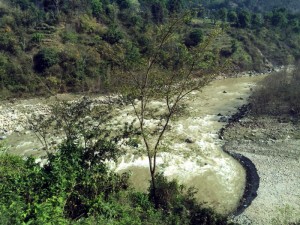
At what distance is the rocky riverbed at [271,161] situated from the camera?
51.4 feet

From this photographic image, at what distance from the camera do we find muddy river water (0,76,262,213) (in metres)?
18.3

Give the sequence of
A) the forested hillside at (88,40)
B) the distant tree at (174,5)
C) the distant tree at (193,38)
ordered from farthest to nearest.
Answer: the distant tree at (174,5), the distant tree at (193,38), the forested hillside at (88,40)

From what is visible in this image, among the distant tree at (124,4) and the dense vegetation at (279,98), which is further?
the distant tree at (124,4)

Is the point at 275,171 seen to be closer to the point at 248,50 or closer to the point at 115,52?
the point at 115,52

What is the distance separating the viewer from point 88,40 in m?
43.5

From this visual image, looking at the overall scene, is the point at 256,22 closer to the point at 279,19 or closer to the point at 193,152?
the point at 279,19

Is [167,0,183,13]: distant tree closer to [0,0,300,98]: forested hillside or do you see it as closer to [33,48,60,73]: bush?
[0,0,300,98]: forested hillside

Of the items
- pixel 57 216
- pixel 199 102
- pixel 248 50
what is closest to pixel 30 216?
pixel 57 216

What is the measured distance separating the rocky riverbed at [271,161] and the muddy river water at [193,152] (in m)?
1.11

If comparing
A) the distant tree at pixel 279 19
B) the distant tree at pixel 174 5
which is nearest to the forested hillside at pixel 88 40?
the distant tree at pixel 279 19

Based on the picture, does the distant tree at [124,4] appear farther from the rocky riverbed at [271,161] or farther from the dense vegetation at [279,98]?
the rocky riverbed at [271,161]

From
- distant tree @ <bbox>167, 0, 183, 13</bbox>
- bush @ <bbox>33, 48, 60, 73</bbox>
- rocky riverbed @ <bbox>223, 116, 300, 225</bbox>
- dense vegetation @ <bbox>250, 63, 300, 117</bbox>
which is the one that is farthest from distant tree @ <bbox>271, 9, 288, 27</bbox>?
bush @ <bbox>33, 48, 60, 73</bbox>

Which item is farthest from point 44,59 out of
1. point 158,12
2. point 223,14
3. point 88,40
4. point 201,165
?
point 223,14

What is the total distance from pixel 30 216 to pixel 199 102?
27368 millimetres
